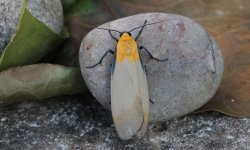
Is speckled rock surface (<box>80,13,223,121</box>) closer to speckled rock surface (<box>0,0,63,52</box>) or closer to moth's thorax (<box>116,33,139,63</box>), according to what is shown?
moth's thorax (<box>116,33,139,63</box>)

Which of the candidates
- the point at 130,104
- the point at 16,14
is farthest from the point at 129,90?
the point at 16,14

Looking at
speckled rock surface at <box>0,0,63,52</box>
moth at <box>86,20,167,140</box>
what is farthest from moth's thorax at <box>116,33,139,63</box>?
speckled rock surface at <box>0,0,63,52</box>

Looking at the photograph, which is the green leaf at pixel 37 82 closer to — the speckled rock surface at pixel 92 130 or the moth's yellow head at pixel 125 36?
the speckled rock surface at pixel 92 130

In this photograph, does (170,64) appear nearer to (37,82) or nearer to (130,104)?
(130,104)

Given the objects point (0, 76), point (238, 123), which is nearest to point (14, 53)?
point (0, 76)

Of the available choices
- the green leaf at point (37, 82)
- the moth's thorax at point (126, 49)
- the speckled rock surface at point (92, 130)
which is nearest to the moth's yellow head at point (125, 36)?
the moth's thorax at point (126, 49)

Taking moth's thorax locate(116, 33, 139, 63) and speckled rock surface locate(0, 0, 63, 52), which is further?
speckled rock surface locate(0, 0, 63, 52)

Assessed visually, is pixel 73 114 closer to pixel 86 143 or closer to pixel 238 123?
pixel 86 143
